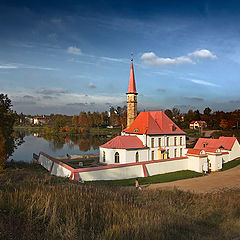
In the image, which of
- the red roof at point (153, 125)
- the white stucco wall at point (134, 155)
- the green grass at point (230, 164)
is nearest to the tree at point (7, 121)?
the white stucco wall at point (134, 155)

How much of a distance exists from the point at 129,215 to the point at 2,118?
17.1m

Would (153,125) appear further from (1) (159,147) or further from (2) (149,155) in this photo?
(2) (149,155)

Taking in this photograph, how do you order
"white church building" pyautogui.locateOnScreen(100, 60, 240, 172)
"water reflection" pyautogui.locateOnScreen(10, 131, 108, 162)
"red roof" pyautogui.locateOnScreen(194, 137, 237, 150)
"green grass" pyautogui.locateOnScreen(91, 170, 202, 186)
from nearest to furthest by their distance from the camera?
"green grass" pyautogui.locateOnScreen(91, 170, 202, 186), "white church building" pyautogui.locateOnScreen(100, 60, 240, 172), "red roof" pyautogui.locateOnScreen(194, 137, 237, 150), "water reflection" pyautogui.locateOnScreen(10, 131, 108, 162)

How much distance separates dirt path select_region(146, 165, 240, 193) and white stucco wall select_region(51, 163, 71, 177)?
7042mm

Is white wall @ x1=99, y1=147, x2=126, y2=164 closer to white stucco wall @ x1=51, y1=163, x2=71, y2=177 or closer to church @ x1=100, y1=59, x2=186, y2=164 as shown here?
church @ x1=100, y1=59, x2=186, y2=164

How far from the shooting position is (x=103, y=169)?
18391mm

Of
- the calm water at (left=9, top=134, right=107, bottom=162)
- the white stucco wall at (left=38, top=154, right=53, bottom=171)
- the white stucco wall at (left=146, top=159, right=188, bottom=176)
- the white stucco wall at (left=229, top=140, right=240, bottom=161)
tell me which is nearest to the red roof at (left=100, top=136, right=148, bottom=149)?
the white stucco wall at (left=146, top=159, right=188, bottom=176)

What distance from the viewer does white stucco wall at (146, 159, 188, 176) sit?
21.1m

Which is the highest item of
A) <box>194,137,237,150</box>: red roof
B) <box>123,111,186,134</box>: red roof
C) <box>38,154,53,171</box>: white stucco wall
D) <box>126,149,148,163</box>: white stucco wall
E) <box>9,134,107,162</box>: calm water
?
<box>123,111,186,134</box>: red roof

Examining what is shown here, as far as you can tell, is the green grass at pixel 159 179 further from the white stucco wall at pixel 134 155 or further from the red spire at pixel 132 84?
the red spire at pixel 132 84

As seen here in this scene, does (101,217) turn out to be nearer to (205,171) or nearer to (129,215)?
(129,215)

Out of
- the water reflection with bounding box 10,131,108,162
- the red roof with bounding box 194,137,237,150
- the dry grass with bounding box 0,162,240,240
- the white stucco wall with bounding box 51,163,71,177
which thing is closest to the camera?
the dry grass with bounding box 0,162,240,240

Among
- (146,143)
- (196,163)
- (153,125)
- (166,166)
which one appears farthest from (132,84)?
(196,163)

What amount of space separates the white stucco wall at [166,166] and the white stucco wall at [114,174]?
1260mm
